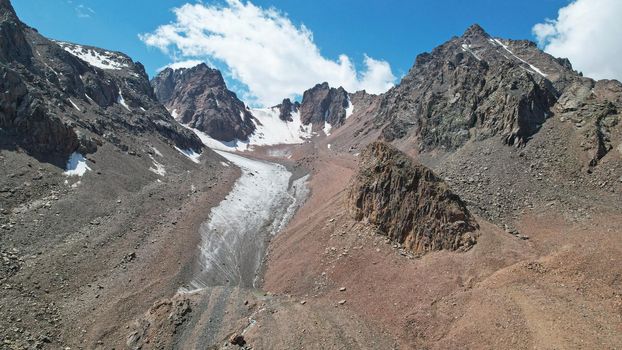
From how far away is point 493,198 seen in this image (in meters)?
48.9

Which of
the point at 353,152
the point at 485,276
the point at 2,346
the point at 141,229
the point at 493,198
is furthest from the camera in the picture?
the point at 353,152

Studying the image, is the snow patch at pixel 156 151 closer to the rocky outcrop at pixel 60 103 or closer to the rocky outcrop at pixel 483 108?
the rocky outcrop at pixel 60 103

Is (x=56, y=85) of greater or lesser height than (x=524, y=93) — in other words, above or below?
below

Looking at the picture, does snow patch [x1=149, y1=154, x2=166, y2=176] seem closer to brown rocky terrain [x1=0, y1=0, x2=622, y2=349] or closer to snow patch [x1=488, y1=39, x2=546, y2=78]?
brown rocky terrain [x1=0, y1=0, x2=622, y2=349]

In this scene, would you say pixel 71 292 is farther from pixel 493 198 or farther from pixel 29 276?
pixel 493 198

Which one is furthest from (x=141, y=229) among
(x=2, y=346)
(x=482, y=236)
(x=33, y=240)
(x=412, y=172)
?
(x=482, y=236)

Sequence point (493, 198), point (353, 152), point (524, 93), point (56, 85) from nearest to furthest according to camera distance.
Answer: point (493, 198) → point (524, 93) → point (56, 85) → point (353, 152)

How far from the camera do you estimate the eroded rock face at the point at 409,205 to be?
130 ft

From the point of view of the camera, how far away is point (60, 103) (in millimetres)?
86000

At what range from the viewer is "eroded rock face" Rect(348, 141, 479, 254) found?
130 ft

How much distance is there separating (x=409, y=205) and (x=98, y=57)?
16262 centimetres

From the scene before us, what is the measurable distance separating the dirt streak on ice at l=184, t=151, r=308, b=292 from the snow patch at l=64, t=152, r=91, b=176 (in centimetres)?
2146

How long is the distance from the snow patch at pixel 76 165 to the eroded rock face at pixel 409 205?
4288cm

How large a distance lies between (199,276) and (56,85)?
70.6 metres
